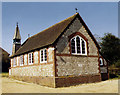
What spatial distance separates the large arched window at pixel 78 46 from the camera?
61.6ft

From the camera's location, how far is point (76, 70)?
18312mm

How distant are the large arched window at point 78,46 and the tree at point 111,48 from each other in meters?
24.0

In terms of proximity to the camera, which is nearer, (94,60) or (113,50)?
(94,60)

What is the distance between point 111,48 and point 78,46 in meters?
26.1

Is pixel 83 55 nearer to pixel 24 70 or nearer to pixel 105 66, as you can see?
pixel 105 66

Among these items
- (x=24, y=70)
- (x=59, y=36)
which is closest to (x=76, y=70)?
(x=59, y=36)

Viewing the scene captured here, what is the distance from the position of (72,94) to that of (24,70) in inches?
551

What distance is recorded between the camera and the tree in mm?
41594

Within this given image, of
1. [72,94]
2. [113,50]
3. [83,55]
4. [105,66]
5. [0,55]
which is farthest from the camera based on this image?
[0,55]

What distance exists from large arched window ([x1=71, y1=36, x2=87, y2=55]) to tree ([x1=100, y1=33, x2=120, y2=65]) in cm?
2405

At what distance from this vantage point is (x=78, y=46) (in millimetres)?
19188

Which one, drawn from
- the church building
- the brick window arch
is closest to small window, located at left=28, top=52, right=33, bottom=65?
the church building

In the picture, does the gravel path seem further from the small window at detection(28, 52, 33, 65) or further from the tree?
the tree

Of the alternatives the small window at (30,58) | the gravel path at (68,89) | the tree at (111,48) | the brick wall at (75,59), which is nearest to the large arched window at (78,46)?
the brick wall at (75,59)
